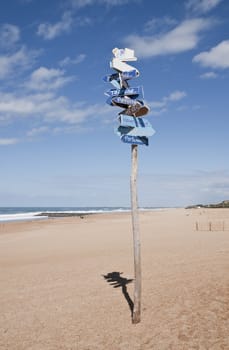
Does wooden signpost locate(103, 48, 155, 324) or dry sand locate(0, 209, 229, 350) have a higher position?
wooden signpost locate(103, 48, 155, 324)

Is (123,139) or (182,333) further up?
(123,139)

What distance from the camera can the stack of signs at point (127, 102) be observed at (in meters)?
8.93

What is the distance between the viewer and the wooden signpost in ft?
29.2

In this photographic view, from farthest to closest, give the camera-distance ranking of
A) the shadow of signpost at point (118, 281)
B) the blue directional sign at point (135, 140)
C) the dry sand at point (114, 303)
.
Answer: the shadow of signpost at point (118, 281), the blue directional sign at point (135, 140), the dry sand at point (114, 303)

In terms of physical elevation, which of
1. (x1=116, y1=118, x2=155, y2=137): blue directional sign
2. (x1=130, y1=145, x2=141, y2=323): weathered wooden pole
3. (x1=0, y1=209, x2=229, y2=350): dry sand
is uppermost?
(x1=116, y1=118, x2=155, y2=137): blue directional sign

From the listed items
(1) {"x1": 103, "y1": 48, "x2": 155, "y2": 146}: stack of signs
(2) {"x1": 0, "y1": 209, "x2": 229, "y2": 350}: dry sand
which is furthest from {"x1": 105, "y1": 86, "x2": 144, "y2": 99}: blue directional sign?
(2) {"x1": 0, "y1": 209, "x2": 229, "y2": 350}: dry sand

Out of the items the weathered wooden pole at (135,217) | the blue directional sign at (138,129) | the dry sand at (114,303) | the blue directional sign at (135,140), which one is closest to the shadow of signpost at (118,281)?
the dry sand at (114,303)

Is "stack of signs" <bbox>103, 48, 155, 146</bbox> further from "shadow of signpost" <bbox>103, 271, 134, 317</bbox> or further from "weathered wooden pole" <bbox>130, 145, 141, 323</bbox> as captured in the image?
"shadow of signpost" <bbox>103, 271, 134, 317</bbox>

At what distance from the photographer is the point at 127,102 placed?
29.9 ft

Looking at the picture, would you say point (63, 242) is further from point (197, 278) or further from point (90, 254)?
point (197, 278)

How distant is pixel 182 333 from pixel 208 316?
1.07m

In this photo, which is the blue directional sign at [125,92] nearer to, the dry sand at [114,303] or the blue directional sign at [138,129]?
the blue directional sign at [138,129]

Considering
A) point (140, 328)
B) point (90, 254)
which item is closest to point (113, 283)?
point (140, 328)

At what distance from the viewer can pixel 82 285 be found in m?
13.5
